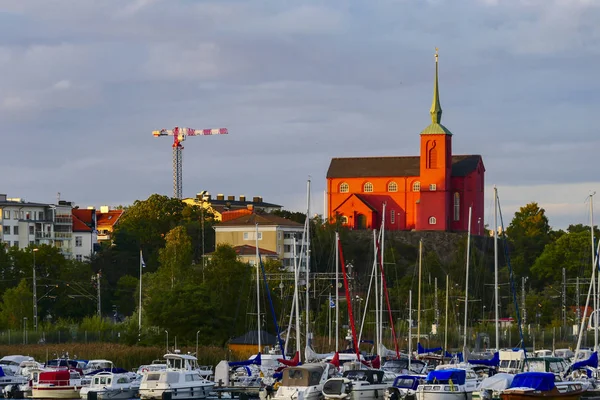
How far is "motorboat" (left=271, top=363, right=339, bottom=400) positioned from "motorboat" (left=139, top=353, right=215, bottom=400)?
7.39 m

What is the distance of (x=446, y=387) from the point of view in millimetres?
Answer: 65812

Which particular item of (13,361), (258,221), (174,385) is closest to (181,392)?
(174,385)

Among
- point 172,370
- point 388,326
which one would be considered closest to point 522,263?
point 388,326

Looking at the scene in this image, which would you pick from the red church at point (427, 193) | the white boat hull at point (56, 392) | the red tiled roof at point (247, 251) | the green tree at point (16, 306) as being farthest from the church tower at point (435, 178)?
the white boat hull at point (56, 392)

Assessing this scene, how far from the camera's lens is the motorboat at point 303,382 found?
211 ft

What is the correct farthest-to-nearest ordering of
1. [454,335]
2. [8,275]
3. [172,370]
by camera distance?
[8,275] → [454,335] → [172,370]

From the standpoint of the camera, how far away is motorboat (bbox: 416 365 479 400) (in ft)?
214

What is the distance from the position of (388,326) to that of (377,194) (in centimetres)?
8632

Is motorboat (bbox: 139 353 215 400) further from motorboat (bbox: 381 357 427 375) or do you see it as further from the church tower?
the church tower

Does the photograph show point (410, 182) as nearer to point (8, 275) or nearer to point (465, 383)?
point (8, 275)

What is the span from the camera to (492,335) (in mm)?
115938

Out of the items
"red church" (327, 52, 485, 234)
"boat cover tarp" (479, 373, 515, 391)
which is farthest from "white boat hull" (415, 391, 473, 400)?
"red church" (327, 52, 485, 234)

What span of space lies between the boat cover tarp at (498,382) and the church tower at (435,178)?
12180cm

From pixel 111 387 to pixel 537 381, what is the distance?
21733mm
